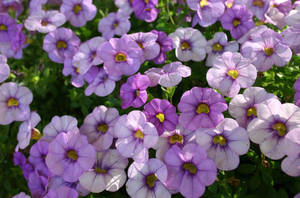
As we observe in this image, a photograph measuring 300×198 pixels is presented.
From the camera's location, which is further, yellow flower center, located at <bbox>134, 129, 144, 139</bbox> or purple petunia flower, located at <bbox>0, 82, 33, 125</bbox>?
purple petunia flower, located at <bbox>0, 82, 33, 125</bbox>

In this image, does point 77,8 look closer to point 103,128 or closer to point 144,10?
point 144,10

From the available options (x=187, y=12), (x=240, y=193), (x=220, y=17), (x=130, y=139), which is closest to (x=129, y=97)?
(x=130, y=139)

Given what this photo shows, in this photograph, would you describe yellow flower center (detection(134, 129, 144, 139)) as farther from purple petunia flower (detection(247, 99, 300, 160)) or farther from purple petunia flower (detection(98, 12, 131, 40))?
purple petunia flower (detection(98, 12, 131, 40))

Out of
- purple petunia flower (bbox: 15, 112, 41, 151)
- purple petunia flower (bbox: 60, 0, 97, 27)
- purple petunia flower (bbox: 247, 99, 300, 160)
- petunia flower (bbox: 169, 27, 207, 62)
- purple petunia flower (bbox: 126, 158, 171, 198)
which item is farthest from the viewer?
purple petunia flower (bbox: 60, 0, 97, 27)

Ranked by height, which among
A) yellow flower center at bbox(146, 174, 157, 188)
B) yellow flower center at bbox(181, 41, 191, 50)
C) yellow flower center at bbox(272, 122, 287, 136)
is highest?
yellow flower center at bbox(272, 122, 287, 136)

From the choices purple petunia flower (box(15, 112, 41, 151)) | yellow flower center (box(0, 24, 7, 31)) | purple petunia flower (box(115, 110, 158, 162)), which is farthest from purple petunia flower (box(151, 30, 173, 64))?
yellow flower center (box(0, 24, 7, 31))

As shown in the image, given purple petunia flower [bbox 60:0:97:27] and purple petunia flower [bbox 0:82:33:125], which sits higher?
purple petunia flower [bbox 60:0:97:27]

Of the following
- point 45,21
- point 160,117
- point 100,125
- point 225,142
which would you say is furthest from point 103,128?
point 45,21
